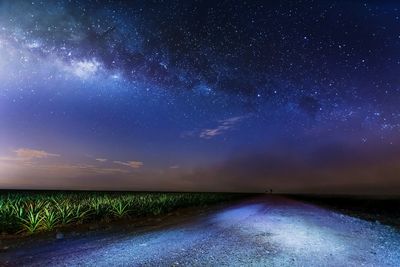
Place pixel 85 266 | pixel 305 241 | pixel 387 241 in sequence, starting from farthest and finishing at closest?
pixel 387 241 < pixel 305 241 < pixel 85 266

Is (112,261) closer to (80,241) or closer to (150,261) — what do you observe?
(150,261)

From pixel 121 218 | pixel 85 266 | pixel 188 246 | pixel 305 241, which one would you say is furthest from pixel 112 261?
pixel 121 218

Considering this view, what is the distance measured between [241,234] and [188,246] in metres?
2.94

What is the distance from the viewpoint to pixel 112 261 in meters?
7.47

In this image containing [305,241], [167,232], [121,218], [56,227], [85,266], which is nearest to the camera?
[85,266]

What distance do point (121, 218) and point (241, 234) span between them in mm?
8353

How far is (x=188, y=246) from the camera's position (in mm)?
9055

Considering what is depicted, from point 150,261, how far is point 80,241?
385 cm

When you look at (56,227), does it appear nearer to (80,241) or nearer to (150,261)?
(80,241)

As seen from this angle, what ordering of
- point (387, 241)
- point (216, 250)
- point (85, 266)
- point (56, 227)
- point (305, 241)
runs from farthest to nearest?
point (56, 227), point (387, 241), point (305, 241), point (216, 250), point (85, 266)

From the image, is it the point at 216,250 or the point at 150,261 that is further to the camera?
the point at 216,250

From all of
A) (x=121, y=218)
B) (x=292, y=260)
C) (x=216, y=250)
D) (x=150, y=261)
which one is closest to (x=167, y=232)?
(x=216, y=250)

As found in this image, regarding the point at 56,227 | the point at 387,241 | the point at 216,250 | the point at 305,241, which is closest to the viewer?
the point at 216,250

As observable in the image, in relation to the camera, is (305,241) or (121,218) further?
(121,218)
